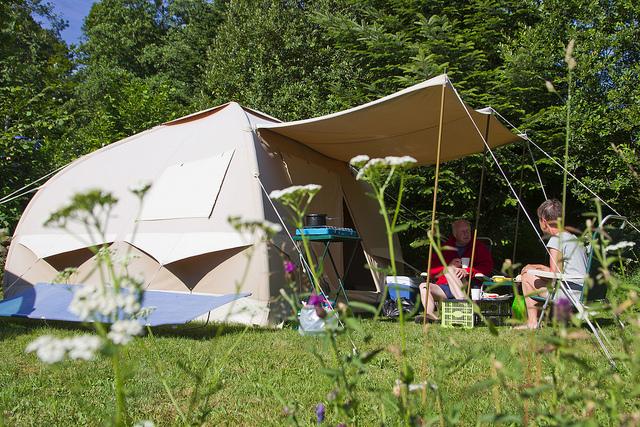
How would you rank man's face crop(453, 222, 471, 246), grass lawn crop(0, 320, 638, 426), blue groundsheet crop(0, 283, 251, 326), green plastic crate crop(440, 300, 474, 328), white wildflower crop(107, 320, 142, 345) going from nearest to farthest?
1. white wildflower crop(107, 320, 142, 345)
2. grass lawn crop(0, 320, 638, 426)
3. blue groundsheet crop(0, 283, 251, 326)
4. green plastic crate crop(440, 300, 474, 328)
5. man's face crop(453, 222, 471, 246)

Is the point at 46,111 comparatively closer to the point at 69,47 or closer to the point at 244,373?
the point at 244,373

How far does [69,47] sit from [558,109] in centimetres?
1642

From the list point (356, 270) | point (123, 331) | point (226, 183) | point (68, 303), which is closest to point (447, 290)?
point (356, 270)

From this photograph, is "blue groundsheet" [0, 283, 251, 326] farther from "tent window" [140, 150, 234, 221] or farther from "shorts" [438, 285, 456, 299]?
"shorts" [438, 285, 456, 299]

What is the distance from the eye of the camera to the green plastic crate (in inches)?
173

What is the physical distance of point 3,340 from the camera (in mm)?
3555

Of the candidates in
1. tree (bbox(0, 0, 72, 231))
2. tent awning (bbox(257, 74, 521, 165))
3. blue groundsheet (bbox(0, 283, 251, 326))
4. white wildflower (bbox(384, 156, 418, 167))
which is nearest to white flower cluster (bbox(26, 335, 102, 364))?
white wildflower (bbox(384, 156, 418, 167))

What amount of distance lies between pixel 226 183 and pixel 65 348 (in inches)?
159

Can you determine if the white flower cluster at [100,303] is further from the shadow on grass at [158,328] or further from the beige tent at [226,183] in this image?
the beige tent at [226,183]

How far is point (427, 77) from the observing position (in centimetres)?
746

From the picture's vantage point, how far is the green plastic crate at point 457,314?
4.40 meters

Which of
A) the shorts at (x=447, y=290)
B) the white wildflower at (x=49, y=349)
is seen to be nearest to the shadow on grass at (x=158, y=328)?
the shorts at (x=447, y=290)

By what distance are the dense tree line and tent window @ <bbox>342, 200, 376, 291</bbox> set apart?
95cm

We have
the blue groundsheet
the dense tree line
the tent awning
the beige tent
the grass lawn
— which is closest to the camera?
the grass lawn
